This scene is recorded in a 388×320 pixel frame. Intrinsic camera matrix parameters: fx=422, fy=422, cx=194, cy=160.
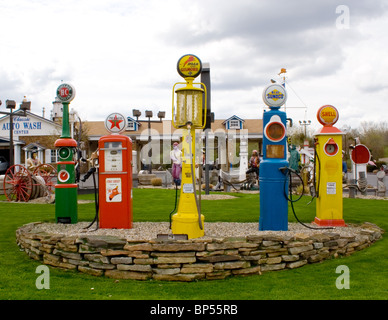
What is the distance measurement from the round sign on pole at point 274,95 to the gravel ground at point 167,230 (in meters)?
2.01

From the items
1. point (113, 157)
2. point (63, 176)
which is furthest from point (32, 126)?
point (113, 157)

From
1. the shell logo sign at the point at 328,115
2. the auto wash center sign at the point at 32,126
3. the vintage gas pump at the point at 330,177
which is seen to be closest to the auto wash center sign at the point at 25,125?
the auto wash center sign at the point at 32,126

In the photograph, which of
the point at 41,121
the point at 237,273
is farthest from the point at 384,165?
the point at 237,273

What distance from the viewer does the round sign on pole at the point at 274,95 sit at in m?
6.60

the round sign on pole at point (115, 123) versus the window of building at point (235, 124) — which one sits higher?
the window of building at point (235, 124)

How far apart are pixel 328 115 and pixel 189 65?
2911 mm

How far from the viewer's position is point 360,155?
50.2 feet

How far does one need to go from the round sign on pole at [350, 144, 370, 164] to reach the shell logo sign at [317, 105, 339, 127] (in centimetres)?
852

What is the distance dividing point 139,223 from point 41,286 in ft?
10.1

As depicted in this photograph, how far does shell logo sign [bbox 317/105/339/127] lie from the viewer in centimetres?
744

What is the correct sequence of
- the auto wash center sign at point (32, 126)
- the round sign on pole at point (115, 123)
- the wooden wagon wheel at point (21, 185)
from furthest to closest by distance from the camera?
1. the auto wash center sign at point (32, 126)
2. the wooden wagon wheel at point (21, 185)
3. the round sign on pole at point (115, 123)

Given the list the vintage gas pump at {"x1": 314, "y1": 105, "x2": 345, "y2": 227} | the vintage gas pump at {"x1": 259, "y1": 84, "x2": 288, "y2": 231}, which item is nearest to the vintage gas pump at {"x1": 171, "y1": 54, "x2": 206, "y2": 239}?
the vintage gas pump at {"x1": 259, "y1": 84, "x2": 288, "y2": 231}

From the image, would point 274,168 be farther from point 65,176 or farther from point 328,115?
point 65,176

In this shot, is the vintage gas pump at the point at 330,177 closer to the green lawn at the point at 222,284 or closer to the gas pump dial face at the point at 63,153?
the green lawn at the point at 222,284
